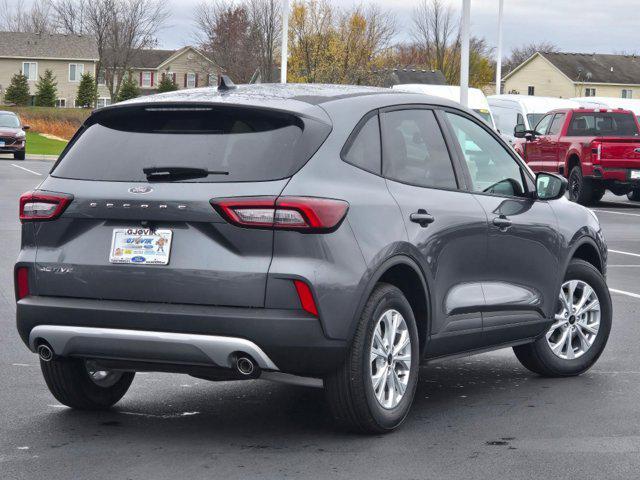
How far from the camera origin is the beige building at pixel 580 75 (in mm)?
109125

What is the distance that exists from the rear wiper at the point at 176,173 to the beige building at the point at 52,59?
341 feet

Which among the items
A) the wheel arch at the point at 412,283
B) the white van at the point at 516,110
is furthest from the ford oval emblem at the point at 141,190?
the white van at the point at 516,110

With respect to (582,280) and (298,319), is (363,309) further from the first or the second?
(582,280)

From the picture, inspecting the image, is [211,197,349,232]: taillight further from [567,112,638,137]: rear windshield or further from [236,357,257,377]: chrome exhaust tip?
[567,112,638,137]: rear windshield

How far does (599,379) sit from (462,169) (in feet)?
5.86

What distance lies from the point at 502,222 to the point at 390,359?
54.8 inches

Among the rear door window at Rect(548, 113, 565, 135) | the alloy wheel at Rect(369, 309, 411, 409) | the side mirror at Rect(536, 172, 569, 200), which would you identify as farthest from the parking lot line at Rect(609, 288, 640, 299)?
the rear door window at Rect(548, 113, 565, 135)

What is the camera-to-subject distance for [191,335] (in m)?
5.86

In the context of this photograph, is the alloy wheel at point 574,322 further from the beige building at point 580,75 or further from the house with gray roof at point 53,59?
the beige building at point 580,75

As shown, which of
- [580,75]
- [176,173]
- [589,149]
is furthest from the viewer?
[580,75]

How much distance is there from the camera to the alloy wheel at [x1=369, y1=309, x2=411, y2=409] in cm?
634

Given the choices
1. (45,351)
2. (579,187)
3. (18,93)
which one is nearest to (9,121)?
(579,187)

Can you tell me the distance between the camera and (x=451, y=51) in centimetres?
9919

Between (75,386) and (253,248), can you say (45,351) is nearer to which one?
(75,386)
